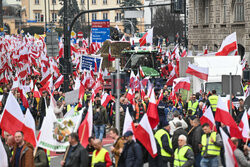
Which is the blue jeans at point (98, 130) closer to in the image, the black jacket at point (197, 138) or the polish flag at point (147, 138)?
the black jacket at point (197, 138)

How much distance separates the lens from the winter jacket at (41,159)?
10867 mm

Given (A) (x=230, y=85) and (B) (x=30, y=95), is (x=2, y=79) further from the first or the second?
(A) (x=230, y=85)

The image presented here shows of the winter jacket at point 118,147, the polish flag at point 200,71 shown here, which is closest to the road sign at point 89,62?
the polish flag at point 200,71

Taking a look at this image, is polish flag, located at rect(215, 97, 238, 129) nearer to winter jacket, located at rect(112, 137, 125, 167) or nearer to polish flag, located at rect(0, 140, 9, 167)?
winter jacket, located at rect(112, 137, 125, 167)

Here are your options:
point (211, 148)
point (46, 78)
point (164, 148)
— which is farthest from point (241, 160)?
point (46, 78)

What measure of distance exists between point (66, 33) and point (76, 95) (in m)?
4.96

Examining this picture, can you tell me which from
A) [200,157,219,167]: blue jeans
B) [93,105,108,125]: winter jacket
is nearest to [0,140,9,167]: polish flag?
[200,157,219,167]: blue jeans

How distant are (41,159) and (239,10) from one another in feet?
109

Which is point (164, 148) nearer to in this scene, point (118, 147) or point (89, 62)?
point (118, 147)

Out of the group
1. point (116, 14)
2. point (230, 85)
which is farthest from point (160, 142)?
point (116, 14)

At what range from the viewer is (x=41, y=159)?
1098cm

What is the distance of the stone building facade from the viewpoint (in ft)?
136

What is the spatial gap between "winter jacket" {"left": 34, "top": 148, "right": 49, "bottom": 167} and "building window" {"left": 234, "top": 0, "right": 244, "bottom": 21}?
1286 inches

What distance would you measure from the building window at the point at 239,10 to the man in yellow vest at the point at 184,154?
104 feet
